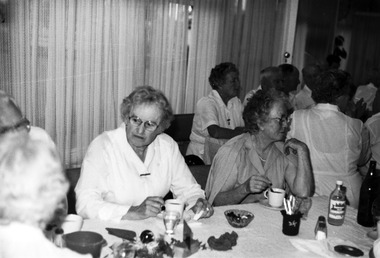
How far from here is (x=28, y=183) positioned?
130 cm

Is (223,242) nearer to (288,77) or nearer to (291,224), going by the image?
(291,224)

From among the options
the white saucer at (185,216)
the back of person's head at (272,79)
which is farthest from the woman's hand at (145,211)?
the back of person's head at (272,79)

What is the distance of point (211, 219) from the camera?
2.47 meters

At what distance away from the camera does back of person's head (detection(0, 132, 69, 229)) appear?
1.29 m

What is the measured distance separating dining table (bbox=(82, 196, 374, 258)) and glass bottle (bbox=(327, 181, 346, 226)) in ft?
0.11

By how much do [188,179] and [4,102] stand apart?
116cm

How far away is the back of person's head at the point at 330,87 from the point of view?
141 inches

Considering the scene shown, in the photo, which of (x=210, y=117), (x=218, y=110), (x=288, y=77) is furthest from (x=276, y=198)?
(x=288, y=77)

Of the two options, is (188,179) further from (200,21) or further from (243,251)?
(200,21)

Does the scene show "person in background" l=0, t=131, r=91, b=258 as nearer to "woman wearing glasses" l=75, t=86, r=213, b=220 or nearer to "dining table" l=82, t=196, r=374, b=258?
"dining table" l=82, t=196, r=374, b=258

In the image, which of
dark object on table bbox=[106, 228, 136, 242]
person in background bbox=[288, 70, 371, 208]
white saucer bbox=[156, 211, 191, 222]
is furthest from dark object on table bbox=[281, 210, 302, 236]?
person in background bbox=[288, 70, 371, 208]

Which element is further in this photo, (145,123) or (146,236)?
(145,123)

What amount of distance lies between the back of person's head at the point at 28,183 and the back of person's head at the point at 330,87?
8.53 ft

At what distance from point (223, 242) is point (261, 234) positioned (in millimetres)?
309
